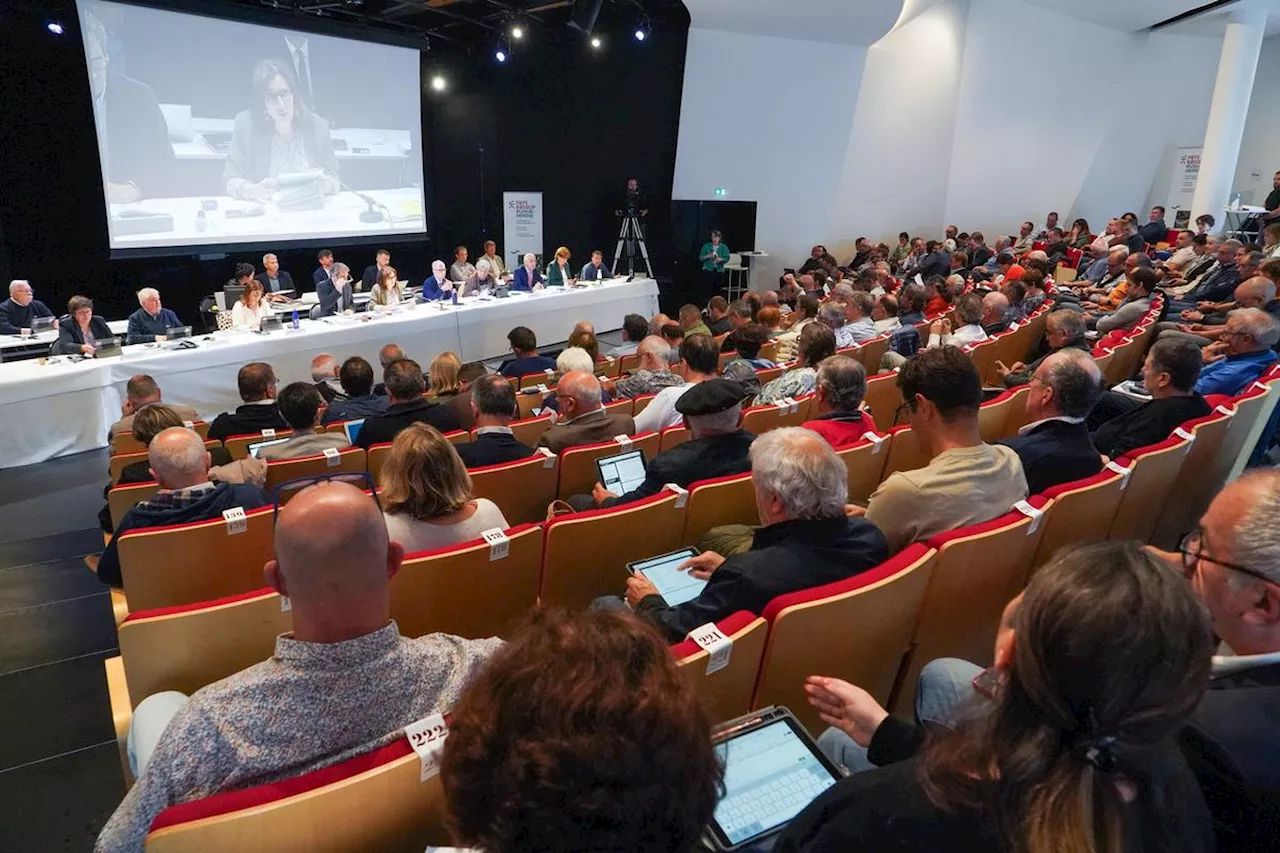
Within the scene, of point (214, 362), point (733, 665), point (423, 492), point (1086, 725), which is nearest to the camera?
point (1086, 725)

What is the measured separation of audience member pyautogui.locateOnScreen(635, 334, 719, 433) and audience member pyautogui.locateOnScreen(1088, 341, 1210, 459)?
1.82 m

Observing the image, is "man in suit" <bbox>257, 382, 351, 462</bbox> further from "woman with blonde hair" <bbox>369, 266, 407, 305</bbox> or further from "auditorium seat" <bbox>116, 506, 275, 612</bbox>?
"woman with blonde hair" <bbox>369, 266, 407, 305</bbox>

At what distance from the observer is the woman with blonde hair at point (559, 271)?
9541mm

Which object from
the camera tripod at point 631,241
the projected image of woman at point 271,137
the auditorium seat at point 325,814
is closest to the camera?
the auditorium seat at point 325,814

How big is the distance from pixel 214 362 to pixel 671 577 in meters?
5.30

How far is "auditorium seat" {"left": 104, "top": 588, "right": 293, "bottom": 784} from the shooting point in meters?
1.55

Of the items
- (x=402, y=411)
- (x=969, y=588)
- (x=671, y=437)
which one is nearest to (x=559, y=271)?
(x=402, y=411)

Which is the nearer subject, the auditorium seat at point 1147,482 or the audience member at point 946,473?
the audience member at point 946,473

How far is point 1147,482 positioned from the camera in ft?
8.55

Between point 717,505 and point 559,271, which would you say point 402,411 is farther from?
point 559,271

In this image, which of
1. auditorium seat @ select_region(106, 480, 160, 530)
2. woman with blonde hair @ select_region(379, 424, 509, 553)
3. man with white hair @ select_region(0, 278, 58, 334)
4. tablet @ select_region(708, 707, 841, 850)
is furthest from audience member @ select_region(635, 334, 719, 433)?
man with white hair @ select_region(0, 278, 58, 334)

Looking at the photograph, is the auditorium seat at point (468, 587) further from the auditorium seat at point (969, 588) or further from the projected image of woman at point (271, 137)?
the projected image of woman at point (271, 137)

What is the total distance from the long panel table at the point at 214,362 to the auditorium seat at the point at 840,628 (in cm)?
564

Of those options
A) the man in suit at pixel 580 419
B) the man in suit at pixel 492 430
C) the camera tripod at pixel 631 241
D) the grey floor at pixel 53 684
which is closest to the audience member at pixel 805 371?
the man in suit at pixel 580 419
